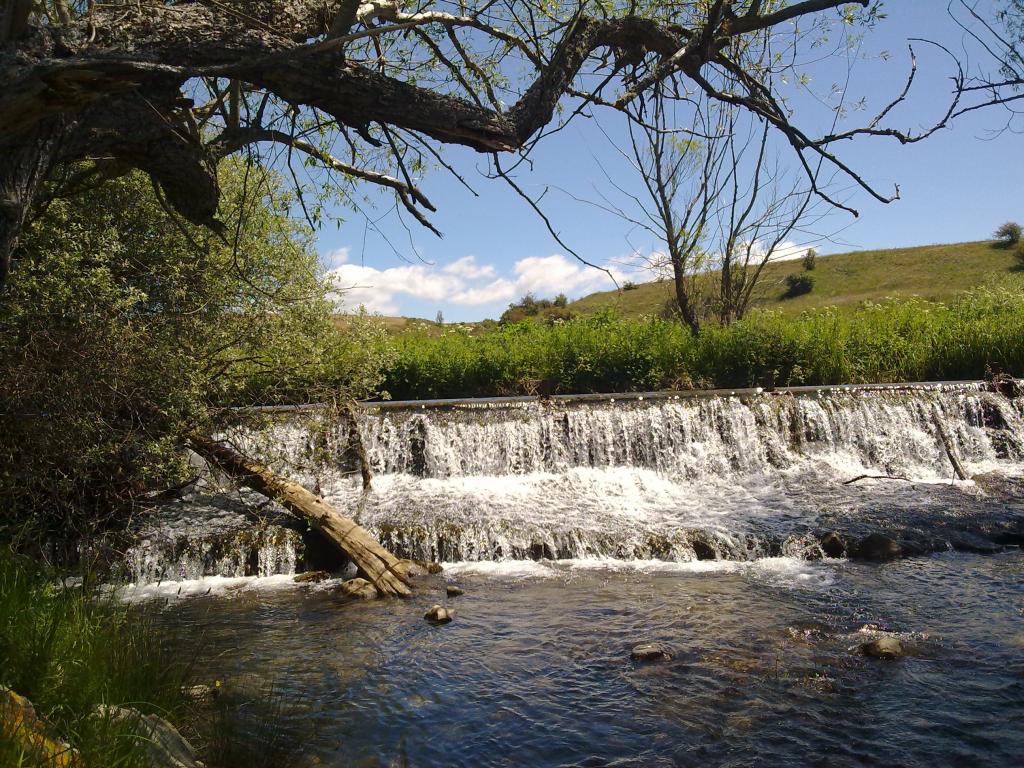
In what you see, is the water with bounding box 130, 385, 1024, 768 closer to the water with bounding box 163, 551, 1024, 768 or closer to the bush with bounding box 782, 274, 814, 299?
the water with bounding box 163, 551, 1024, 768

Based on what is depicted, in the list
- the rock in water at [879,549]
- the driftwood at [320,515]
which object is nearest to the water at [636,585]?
the rock in water at [879,549]

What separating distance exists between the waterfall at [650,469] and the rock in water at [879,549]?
503 millimetres

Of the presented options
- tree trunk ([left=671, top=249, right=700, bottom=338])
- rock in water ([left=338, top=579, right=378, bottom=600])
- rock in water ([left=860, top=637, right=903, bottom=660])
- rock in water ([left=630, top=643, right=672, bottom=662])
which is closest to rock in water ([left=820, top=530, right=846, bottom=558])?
rock in water ([left=860, top=637, right=903, bottom=660])

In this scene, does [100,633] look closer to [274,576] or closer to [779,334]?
[274,576]

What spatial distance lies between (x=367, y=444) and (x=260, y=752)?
848 cm

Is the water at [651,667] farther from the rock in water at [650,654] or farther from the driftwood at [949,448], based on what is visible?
the driftwood at [949,448]

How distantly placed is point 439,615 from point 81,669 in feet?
11.7

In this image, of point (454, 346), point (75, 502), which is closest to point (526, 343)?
point (454, 346)

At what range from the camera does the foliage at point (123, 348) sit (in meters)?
6.80

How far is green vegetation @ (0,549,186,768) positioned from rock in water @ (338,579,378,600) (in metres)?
3.00

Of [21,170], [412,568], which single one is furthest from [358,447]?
[21,170]

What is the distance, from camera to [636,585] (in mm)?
8070

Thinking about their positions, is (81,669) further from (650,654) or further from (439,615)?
(650,654)

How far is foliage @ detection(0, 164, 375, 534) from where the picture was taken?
6.80 m
